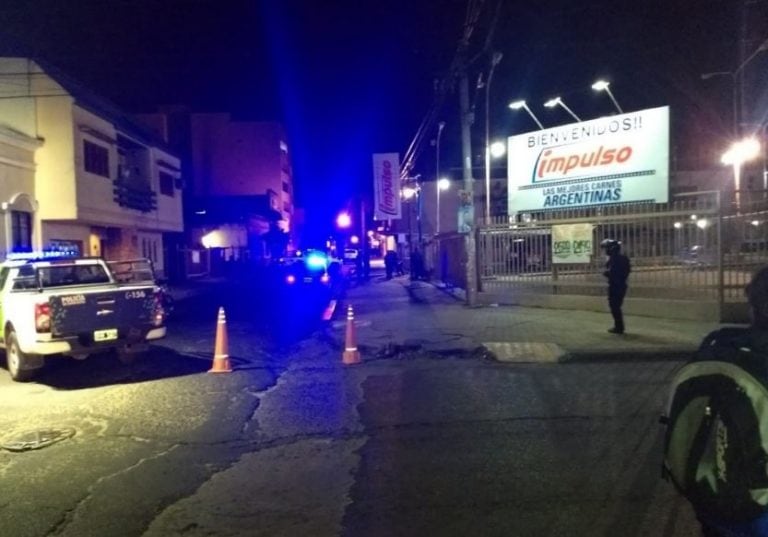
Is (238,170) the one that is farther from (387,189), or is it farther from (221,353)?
(221,353)

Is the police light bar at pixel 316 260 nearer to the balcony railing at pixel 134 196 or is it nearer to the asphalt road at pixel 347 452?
the balcony railing at pixel 134 196

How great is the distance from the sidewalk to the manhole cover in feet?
17.8

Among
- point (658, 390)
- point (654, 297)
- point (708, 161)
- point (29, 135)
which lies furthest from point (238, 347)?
point (708, 161)

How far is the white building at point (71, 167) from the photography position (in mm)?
25312

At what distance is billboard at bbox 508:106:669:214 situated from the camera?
16.4m

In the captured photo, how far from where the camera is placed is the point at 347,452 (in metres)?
6.69

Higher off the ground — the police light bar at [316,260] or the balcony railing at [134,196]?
the balcony railing at [134,196]

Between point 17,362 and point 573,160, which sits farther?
point 573,160

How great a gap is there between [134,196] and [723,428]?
110 ft

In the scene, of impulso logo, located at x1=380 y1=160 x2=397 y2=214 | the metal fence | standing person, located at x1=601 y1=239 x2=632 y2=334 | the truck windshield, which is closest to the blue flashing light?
impulso logo, located at x1=380 y1=160 x2=397 y2=214

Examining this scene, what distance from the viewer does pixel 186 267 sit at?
45844 mm

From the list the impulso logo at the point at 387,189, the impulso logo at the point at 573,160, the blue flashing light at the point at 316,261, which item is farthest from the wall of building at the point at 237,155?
the impulso logo at the point at 573,160

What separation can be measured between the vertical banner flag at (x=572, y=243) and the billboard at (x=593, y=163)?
79 centimetres

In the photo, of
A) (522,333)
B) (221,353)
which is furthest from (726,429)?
(522,333)
